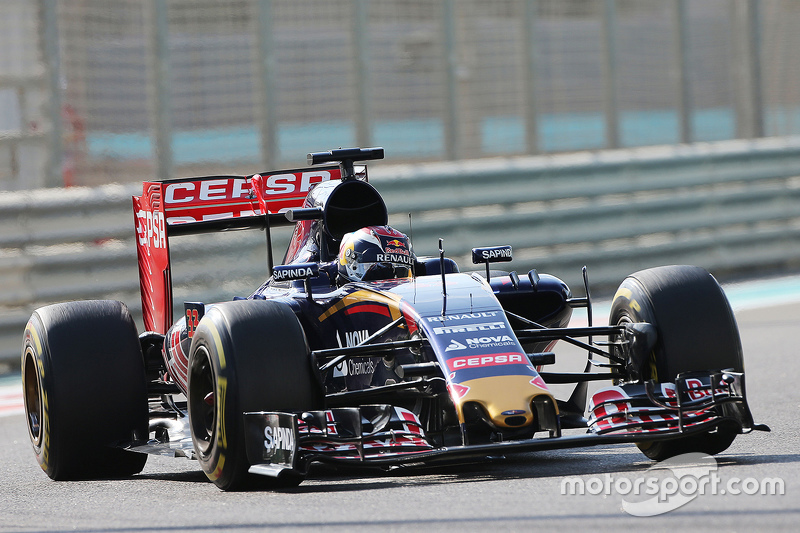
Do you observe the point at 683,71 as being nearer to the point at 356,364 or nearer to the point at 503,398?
the point at 356,364

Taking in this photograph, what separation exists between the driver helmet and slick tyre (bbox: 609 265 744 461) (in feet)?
4.35

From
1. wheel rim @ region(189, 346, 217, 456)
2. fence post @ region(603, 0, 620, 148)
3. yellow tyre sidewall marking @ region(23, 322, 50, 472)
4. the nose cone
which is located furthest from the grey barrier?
the nose cone

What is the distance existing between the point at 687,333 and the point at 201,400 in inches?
93.8

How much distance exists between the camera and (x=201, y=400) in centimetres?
640

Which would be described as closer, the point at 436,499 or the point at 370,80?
the point at 436,499

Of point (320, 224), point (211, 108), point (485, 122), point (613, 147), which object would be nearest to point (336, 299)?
point (320, 224)

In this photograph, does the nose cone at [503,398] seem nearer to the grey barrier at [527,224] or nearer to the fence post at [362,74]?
the grey barrier at [527,224]

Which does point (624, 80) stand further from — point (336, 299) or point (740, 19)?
point (336, 299)

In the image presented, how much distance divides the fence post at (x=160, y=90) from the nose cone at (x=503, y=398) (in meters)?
6.71

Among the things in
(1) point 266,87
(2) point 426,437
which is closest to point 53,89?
(1) point 266,87

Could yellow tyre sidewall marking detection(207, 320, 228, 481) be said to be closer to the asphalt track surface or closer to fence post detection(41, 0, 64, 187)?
the asphalt track surface

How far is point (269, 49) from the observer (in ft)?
40.9

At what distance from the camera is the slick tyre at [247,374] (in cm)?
583

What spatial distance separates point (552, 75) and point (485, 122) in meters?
1.13
